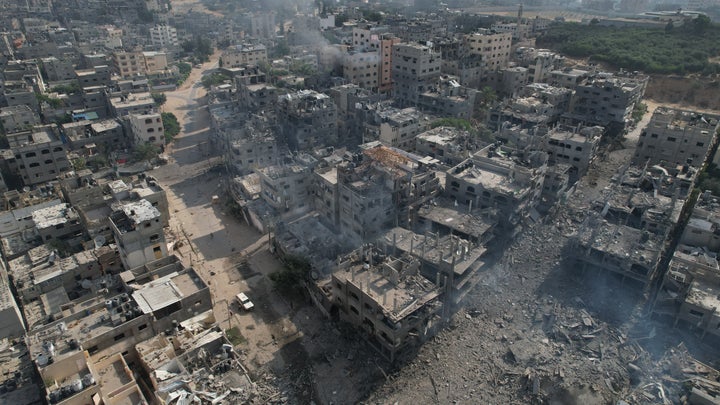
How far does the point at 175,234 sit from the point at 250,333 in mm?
15625

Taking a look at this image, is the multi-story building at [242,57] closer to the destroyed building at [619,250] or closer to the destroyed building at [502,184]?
the destroyed building at [502,184]

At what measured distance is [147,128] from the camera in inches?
2256

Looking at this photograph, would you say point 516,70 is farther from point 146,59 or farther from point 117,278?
point 146,59

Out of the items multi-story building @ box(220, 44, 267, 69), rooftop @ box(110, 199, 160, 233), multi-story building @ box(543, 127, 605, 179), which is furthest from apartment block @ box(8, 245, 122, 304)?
multi-story building @ box(220, 44, 267, 69)

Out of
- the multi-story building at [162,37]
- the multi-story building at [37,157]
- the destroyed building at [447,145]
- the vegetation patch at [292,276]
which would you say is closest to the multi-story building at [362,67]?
the destroyed building at [447,145]

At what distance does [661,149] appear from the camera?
4966 centimetres

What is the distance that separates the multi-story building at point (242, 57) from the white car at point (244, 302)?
70.0m

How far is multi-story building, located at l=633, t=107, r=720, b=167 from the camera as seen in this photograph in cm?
4788

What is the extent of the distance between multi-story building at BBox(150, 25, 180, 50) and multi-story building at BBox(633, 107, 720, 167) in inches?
4271

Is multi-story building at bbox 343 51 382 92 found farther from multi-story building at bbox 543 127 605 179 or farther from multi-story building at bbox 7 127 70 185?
multi-story building at bbox 7 127 70 185

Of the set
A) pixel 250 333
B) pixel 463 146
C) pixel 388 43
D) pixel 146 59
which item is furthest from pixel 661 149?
pixel 146 59

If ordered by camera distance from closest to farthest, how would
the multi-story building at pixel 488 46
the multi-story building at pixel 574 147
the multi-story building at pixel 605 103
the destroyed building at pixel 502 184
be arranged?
the destroyed building at pixel 502 184, the multi-story building at pixel 574 147, the multi-story building at pixel 605 103, the multi-story building at pixel 488 46

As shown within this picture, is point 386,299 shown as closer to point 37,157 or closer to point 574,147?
point 574,147

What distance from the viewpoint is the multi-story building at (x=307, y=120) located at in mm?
52781
